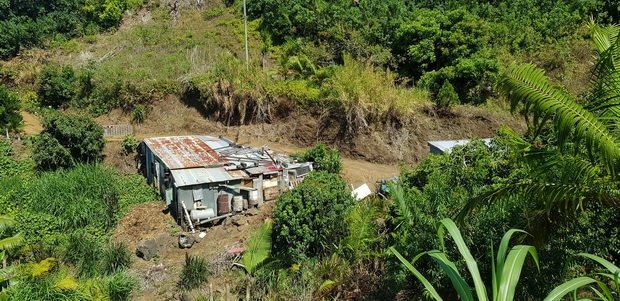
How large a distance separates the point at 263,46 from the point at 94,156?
1290 cm

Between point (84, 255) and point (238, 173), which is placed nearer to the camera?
point (84, 255)

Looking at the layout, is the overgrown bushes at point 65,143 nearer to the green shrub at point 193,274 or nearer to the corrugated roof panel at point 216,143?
the corrugated roof panel at point 216,143

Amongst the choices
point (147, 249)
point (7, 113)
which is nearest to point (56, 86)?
point (7, 113)

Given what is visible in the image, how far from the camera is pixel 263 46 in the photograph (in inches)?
945

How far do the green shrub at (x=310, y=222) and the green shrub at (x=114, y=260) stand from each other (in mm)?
3935

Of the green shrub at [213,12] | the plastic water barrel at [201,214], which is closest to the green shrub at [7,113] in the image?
the plastic water barrel at [201,214]

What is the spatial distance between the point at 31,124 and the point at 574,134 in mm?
23451

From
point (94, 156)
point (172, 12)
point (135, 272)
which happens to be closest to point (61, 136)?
point (94, 156)

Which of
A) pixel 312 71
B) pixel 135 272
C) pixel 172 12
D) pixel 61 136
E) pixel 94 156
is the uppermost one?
pixel 172 12

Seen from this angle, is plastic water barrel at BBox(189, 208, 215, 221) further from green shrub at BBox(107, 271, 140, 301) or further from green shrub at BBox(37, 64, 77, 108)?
green shrub at BBox(37, 64, 77, 108)

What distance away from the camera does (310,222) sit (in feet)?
28.2

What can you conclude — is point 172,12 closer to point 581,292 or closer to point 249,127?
point 249,127

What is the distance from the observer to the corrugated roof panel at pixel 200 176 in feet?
35.9

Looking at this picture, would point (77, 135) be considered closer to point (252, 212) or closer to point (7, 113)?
point (7, 113)
